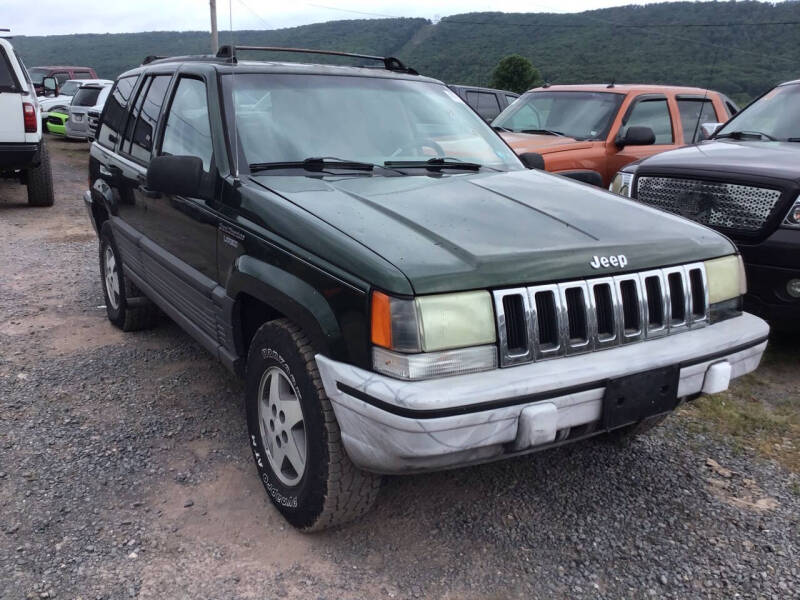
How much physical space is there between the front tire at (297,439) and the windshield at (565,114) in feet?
17.3

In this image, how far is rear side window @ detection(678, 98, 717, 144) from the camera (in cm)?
773

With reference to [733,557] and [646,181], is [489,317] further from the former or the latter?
[646,181]

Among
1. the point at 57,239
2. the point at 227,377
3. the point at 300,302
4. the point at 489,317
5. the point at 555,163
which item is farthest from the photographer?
the point at 57,239

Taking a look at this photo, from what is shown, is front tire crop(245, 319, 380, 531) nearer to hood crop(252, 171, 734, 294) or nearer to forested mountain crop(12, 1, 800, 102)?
hood crop(252, 171, 734, 294)

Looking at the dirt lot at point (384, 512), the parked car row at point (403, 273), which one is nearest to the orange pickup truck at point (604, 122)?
the parked car row at point (403, 273)

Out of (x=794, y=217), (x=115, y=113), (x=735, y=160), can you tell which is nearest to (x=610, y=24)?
(x=735, y=160)

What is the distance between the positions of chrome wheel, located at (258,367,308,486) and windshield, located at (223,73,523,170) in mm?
988

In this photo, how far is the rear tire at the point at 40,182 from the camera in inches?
379

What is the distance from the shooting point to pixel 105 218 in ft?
16.8

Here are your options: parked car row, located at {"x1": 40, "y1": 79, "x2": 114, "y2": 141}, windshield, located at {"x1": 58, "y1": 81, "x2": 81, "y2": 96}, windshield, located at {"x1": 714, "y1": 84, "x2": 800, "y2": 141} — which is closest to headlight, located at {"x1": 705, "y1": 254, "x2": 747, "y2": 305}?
windshield, located at {"x1": 714, "y1": 84, "x2": 800, "y2": 141}

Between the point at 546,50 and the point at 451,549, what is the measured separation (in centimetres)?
4410

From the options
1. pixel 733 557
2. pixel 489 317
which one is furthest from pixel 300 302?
pixel 733 557

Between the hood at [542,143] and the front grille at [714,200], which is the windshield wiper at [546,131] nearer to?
the hood at [542,143]

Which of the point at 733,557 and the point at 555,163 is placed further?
the point at 555,163
